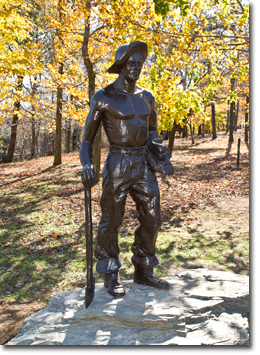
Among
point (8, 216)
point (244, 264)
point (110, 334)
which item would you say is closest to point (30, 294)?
point (110, 334)

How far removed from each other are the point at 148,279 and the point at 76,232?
14.4 ft

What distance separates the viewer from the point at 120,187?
3578 millimetres

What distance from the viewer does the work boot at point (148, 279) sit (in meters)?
3.71

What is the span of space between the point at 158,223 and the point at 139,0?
21.7ft

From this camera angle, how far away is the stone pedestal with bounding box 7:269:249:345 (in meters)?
3.13

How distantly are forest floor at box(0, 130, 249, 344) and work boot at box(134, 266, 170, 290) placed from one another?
1.77 m

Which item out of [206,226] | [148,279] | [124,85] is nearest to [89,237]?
[148,279]

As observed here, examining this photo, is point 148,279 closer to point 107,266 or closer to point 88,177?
point 107,266

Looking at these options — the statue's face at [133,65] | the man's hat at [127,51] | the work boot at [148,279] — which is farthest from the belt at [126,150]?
the work boot at [148,279]

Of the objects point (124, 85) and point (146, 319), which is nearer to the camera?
point (146, 319)

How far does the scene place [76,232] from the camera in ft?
25.8

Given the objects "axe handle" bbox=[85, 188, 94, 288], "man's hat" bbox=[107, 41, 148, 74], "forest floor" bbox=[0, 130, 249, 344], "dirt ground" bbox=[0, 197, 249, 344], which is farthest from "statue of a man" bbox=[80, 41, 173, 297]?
"forest floor" bbox=[0, 130, 249, 344]

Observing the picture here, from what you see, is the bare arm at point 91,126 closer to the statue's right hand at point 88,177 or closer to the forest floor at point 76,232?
the statue's right hand at point 88,177

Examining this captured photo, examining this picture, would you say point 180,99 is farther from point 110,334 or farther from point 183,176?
point 110,334
